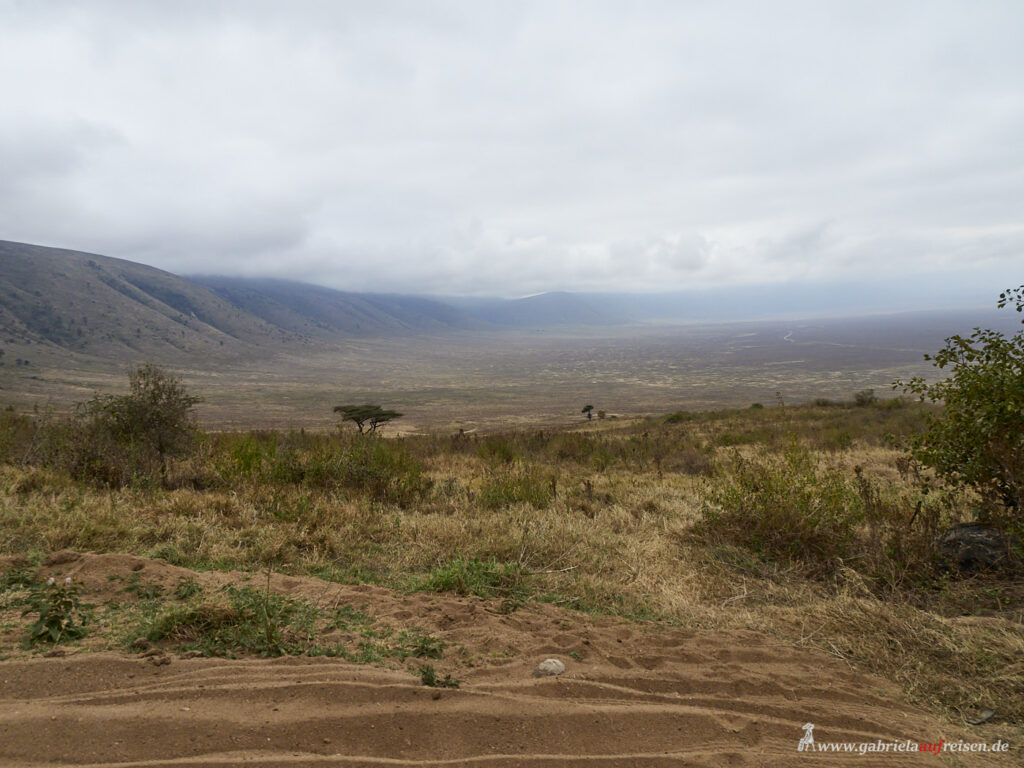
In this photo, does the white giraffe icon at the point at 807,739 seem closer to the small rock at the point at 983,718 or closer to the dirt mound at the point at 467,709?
the dirt mound at the point at 467,709

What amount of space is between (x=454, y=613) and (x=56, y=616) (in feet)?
9.60

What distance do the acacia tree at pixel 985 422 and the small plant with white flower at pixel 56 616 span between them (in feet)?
24.7

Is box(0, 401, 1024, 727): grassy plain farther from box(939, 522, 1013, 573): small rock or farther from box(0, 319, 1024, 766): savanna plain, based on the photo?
box(939, 522, 1013, 573): small rock

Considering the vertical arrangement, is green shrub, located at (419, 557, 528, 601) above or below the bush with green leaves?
below

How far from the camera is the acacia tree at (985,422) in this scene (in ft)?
17.0

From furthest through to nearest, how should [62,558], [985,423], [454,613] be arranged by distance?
[985,423] → [62,558] → [454,613]

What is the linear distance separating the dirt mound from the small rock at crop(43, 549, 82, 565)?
1.98m

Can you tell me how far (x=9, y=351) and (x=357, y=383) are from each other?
6236 centimetres

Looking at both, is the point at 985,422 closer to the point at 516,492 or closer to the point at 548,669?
the point at 548,669

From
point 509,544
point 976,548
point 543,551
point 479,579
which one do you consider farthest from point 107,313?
point 976,548

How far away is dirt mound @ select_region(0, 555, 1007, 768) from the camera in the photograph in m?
2.78

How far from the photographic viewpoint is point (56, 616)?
148 inches

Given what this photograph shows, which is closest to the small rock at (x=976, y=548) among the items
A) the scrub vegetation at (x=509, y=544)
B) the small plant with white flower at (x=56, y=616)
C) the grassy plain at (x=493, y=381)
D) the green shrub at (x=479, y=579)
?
the scrub vegetation at (x=509, y=544)

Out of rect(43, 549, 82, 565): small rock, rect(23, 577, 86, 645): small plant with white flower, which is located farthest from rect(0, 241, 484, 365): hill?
rect(23, 577, 86, 645): small plant with white flower
